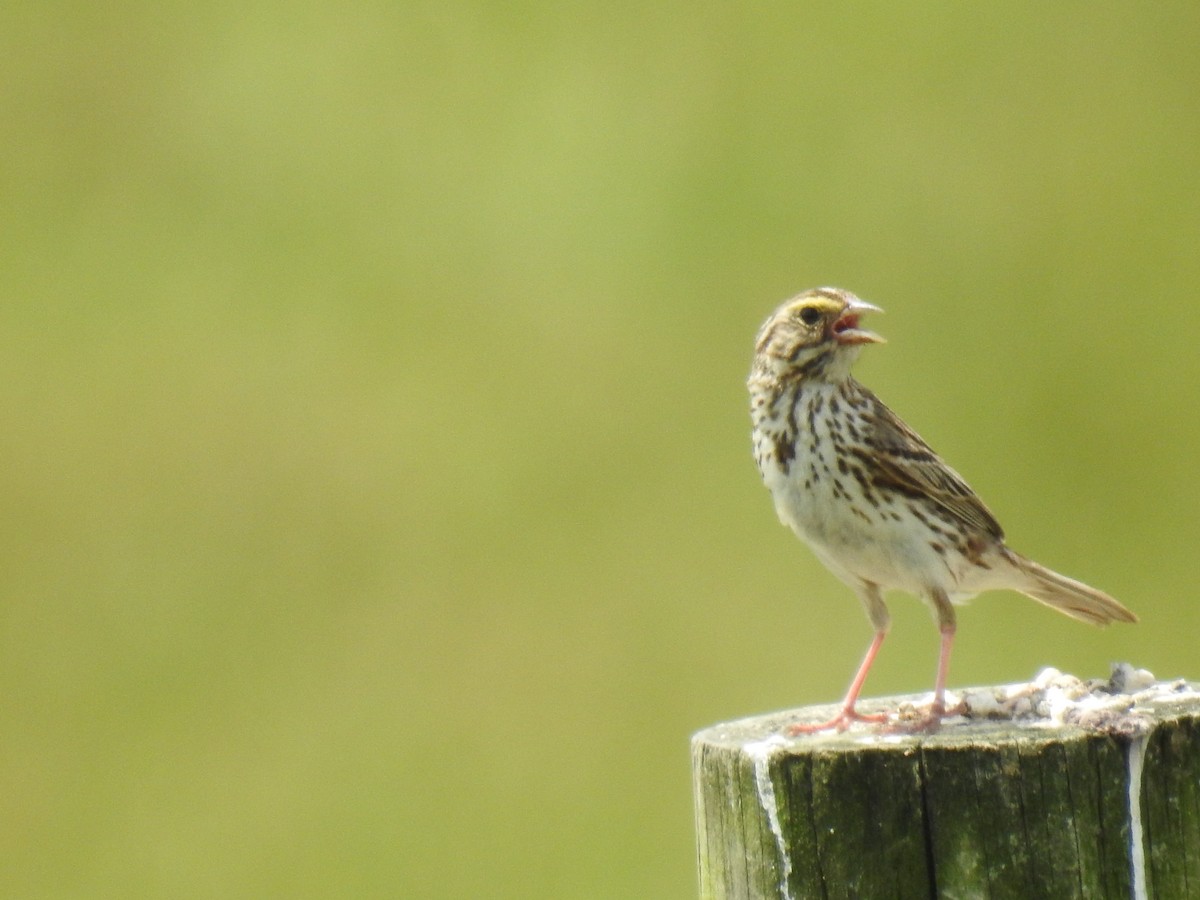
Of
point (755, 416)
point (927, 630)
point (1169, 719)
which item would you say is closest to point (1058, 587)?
point (755, 416)

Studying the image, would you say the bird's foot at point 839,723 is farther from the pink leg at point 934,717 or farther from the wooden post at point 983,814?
the wooden post at point 983,814

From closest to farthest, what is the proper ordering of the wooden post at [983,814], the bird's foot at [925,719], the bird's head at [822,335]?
the wooden post at [983,814] < the bird's foot at [925,719] < the bird's head at [822,335]

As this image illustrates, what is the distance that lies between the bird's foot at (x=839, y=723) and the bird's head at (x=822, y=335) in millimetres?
1393

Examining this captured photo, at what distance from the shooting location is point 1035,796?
3.81 metres

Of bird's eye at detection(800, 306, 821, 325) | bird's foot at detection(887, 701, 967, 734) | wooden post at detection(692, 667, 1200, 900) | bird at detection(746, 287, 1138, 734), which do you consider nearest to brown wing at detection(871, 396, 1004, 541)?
bird at detection(746, 287, 1138, 734)

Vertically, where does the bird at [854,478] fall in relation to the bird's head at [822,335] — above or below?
below

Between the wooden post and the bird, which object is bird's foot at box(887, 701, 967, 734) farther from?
the bird

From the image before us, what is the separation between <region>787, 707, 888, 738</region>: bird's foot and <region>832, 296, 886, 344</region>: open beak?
1.42 metres

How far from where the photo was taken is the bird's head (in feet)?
19.5

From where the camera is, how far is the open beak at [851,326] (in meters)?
5.90

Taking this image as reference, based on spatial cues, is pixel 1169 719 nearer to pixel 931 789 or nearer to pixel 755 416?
pixel 931 789

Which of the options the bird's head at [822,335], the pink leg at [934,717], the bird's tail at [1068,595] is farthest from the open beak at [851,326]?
the pink leg at [934,717]

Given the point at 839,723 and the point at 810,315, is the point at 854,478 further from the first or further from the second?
the point at 839,723

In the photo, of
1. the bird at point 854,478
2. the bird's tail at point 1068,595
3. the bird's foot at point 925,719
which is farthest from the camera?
the bird's tail at point 1068,595
